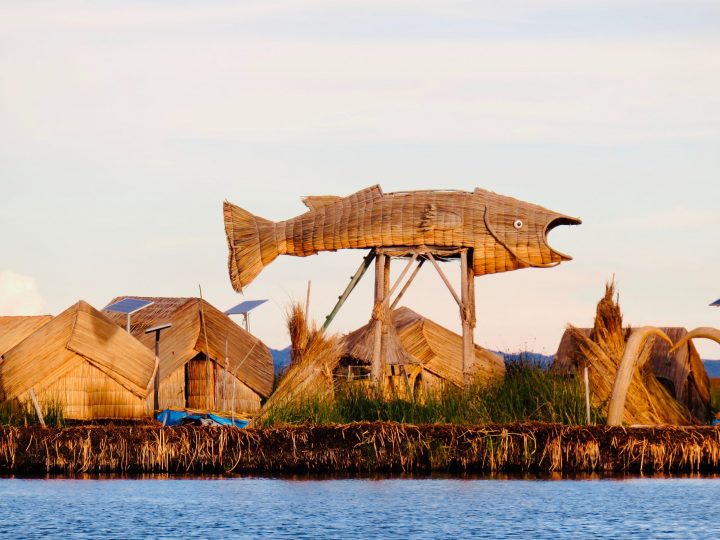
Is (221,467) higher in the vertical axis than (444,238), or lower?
lower

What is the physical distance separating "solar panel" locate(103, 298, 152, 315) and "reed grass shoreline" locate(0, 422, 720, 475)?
8611 mm

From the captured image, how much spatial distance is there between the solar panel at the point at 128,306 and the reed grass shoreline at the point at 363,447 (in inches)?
339

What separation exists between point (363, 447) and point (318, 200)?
732cm

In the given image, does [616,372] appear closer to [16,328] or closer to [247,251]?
[247,251]

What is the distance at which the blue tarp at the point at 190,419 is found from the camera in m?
30.5

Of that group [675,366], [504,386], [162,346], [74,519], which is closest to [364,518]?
[74,519]

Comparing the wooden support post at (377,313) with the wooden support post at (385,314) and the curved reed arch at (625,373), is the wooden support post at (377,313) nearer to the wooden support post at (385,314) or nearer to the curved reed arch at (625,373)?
the wooden support post at (385,314)

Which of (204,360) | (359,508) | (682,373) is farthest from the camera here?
(682,373)

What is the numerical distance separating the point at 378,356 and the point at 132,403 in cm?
587

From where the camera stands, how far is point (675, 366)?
4056 cm

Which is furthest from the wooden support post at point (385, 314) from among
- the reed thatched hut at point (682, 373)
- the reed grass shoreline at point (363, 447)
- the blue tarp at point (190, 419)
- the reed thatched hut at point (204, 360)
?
the reed thatched hut at point (682, 373)

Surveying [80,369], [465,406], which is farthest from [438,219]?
[80,369]

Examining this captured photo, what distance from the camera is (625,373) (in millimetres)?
27312

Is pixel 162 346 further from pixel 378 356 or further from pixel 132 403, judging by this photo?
pixel 378 356
